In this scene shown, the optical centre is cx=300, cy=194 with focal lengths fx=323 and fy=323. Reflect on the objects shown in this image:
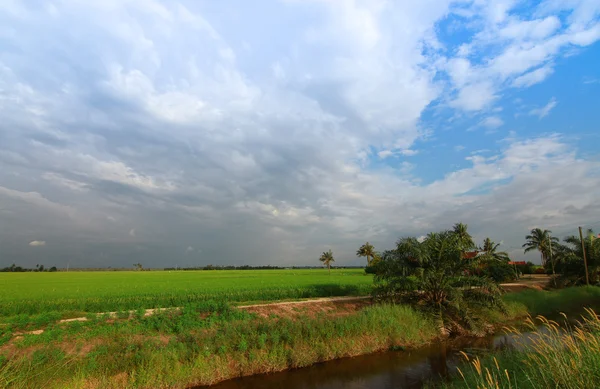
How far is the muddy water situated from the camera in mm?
13047

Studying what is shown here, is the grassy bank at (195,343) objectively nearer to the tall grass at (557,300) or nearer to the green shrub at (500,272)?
the tall grass at (557,300)

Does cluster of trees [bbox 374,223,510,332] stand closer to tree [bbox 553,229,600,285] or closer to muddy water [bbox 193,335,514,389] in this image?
muddy water [bbox 193,335,514,389]

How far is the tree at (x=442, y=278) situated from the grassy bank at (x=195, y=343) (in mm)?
1935

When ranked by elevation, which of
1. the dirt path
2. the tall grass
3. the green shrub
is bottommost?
the tall grass

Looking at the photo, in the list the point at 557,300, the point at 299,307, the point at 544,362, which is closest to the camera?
the point at 544,362

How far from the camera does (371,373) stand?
46.7 feet

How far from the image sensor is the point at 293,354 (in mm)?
14898

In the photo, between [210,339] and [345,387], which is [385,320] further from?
[210,339]

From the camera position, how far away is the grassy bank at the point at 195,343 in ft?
39.1

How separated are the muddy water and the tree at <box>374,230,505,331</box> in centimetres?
318

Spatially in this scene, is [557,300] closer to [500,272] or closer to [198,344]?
[500,272]

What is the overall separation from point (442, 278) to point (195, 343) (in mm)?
15198

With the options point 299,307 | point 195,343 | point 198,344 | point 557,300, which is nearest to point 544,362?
point 198,344

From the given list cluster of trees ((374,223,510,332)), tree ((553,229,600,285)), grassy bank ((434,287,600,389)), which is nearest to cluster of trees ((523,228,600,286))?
tree ((553,229,600,285))
